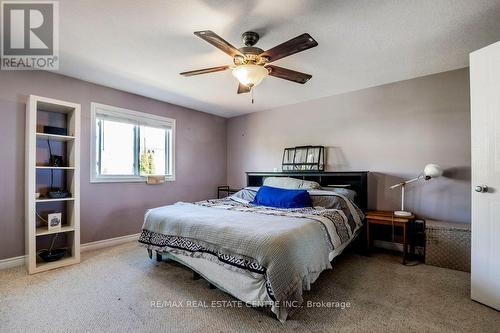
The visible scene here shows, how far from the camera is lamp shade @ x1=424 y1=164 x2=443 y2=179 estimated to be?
282cm

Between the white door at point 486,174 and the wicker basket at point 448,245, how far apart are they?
0.72 meters

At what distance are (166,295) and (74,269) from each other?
52.9 inches

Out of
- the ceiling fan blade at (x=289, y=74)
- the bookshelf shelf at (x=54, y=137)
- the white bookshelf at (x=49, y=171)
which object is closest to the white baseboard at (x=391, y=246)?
the ceiling fan blade at (x=289, y=74)

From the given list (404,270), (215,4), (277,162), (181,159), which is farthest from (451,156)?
(181,159)

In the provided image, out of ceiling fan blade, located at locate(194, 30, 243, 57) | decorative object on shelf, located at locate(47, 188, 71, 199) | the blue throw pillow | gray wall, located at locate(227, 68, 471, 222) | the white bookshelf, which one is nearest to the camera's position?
ceiling fan blade, located at locate(194, 30, 243, 57)

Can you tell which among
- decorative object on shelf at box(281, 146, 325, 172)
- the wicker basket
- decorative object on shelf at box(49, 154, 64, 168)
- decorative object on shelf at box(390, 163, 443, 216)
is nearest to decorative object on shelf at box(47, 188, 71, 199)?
decorative object on shelf at box(49, 154, 64, 168)

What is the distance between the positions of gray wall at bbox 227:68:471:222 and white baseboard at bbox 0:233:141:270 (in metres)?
3.02

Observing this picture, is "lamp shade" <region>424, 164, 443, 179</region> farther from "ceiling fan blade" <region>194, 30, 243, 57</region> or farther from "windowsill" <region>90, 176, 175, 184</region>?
"windowsill" <region>90, 176, 175, 184</region>

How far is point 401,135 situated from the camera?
10.9 feet

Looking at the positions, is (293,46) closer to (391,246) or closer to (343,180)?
(343,180)

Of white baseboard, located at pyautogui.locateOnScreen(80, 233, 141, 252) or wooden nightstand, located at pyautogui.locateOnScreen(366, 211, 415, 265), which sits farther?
white baseboard, located at pyautogui.locateOnScreen(80, 233, 141, 252)

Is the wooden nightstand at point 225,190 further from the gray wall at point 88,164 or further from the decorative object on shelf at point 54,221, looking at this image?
the decorative object on shelf at point 54,221

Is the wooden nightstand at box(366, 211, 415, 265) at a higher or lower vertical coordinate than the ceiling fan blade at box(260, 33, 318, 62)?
lower

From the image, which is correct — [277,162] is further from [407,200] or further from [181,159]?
[407,200]
